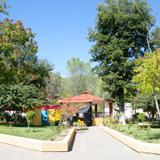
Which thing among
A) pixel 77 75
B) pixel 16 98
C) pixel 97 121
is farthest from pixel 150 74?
pixel 77 75

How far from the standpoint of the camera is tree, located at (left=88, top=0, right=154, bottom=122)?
4097cm

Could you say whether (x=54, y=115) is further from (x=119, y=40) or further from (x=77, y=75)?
(x=77, y=75)

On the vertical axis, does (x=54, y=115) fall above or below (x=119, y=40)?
below

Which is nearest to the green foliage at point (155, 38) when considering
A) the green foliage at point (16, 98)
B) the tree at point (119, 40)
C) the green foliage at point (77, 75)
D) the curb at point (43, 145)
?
the tree at point (119, 40)

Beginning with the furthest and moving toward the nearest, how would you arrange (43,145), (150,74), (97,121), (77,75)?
1. (77,75)
2. (97,121)
3. (150,74)
4. (43,145)

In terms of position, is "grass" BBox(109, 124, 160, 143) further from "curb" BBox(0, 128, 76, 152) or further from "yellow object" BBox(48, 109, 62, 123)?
"yellow object" BBox(48, 109, 62, 123)

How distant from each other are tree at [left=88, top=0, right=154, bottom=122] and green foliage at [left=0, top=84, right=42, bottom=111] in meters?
10.3

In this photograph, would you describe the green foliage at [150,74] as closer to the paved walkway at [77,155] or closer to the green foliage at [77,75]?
the paved walkway at [77,155]

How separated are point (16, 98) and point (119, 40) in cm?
1375

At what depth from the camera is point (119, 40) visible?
41.6 metres

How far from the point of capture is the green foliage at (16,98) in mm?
32688

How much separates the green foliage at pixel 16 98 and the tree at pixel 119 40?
10.3 meters

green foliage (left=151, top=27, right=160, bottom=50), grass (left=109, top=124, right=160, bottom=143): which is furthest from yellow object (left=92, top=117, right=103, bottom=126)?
grass (left=109, top=124, right=160, bottom=143)

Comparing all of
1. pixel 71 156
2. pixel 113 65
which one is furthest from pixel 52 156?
pixel 113 65
